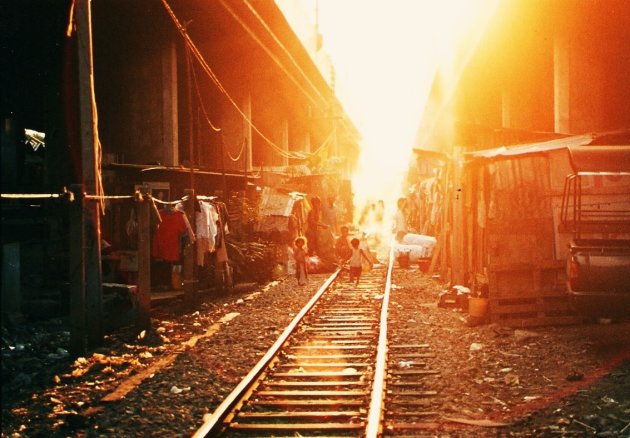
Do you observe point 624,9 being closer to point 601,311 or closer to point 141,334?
point 601,311

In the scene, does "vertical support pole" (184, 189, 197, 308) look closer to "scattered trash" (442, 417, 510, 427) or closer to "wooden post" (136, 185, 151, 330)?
"wooden post" (136, 185, 151, 330)

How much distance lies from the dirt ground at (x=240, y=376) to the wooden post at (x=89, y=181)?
572 mm

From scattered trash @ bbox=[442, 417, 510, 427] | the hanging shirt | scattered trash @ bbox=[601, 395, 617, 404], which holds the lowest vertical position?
scattered trash @ bbox=[442, 417, 510, 427]

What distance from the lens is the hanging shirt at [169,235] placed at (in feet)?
37.8

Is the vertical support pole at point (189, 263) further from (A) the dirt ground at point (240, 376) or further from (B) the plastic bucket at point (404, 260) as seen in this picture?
(B) the plastic bucket at point (404, 260)

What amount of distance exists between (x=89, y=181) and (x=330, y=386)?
4.67 metres

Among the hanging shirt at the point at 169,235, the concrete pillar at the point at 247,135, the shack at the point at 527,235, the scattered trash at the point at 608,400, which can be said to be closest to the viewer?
the scattered trash at the point at 608,400

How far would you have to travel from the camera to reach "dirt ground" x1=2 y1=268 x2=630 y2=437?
5.64 m

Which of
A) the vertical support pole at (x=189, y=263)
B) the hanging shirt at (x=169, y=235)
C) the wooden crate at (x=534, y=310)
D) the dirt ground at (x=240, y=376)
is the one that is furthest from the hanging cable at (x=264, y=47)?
the wooden crate at (x=534, y=310)

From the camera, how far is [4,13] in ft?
46.0

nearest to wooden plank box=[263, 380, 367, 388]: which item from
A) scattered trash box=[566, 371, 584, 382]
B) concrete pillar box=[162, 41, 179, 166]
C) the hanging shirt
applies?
scattered trash box=[566, 371, 584, 382]

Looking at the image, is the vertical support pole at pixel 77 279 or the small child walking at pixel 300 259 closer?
the vertical support pole at pixel 77 279

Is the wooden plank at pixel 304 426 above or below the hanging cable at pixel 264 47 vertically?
below

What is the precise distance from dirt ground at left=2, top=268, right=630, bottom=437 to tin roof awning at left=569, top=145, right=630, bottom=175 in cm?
236
